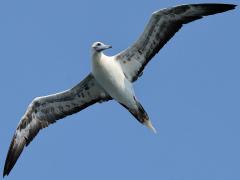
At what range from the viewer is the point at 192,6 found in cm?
2970

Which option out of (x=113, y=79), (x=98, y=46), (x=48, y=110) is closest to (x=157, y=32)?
(x=98, y=46)

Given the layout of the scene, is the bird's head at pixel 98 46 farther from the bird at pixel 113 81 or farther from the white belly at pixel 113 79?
Answer: the white belly at pixel 113 79

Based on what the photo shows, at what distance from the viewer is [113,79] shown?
Answer: 100 ft

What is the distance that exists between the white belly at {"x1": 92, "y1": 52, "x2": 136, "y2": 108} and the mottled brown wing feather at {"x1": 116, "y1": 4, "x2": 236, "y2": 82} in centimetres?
41

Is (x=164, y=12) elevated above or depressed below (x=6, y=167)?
above

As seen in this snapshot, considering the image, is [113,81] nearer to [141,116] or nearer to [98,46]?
[98,46]

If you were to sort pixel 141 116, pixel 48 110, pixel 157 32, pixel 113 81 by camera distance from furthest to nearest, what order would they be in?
pixel 48 110, pixel 141 116, pixel 113 81, pixel 157 32

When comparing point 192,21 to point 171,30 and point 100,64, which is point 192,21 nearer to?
point 171,30

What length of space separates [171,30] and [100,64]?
2774 millimetres

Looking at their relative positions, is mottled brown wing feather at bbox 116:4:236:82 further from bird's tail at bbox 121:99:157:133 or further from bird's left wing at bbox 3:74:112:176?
bird's left wing at bbox 3:74:112:176

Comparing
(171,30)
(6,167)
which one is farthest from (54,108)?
(171,30)

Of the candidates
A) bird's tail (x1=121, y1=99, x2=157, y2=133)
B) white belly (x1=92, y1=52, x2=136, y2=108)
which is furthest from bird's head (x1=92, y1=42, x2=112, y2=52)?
bird's tail (x1=121, y1=99, x2=157, y2=133)

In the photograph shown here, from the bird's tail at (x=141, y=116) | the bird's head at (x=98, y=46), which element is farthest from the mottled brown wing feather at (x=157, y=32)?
the bird's tail at (x=141, y=116)

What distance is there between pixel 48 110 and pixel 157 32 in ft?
17.9
